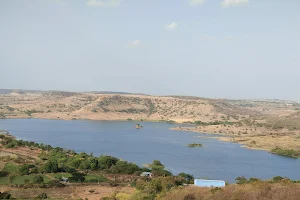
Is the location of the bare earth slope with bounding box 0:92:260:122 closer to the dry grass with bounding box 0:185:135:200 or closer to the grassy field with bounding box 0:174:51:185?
the grassy field with bounding box 0:174:51:185

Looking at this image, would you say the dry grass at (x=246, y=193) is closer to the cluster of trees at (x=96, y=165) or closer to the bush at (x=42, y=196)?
the bush at (x=42, y=196)

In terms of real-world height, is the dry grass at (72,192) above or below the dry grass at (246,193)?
below

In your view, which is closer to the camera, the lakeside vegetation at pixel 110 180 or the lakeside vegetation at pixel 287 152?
the lakeside vegetation at pixel 110 180

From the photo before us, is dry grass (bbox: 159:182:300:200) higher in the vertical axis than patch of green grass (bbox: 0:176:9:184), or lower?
higher

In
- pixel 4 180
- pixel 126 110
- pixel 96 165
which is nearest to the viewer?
pixel 4 180

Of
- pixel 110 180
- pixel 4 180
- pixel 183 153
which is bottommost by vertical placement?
pixel 183 153

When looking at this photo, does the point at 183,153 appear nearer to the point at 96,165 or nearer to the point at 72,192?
the point at 96,165

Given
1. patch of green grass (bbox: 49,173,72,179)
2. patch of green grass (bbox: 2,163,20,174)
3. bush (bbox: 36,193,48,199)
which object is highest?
bush (bbox: 36,193,48,199)

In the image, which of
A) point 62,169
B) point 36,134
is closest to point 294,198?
point 62,169

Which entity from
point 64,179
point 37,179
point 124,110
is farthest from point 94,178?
point 124,110

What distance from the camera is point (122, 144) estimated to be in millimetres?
62188

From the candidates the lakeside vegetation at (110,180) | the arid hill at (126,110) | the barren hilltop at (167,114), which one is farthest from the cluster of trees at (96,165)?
the arid hill at (126,110)

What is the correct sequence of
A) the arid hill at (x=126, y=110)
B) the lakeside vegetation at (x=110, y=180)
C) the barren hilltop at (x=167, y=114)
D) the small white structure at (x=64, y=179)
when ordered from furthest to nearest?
1. the arid hill at (x=126, y=110)
2. the barren hilltop at (x=167, y=114)
3. the small white structure at (x=64, y=179)
4. the lakeside vegetation at (x=110, y=180)

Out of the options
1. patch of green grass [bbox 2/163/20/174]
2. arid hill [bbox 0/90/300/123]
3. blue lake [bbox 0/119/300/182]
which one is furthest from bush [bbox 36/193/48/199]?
arid hill [bbox 0/90/300/123]
